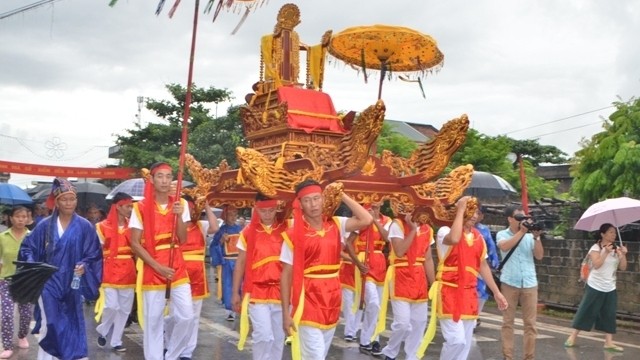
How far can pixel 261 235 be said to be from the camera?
6586 millimetres

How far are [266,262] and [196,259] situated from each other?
197 cm

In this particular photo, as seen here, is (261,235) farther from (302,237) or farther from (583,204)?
(583,204)

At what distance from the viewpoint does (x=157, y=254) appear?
696cm

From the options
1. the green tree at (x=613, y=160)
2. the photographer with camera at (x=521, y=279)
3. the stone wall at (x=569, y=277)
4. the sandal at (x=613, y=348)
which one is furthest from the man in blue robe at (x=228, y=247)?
the green tree at (x=613, y=160)

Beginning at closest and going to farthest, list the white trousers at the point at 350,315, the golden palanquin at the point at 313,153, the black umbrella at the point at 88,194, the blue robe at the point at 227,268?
the golden palanquin at the point at 313,153
the white trousers at the point at 350,315
the blue robe at the point at 227,268
the black umbrella at the point at 88,194

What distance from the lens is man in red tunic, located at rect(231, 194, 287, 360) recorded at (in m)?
6.29

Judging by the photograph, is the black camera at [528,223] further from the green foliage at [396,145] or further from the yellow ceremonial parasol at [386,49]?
the green foliage at [396,145]

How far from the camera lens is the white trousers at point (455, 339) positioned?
21.0 feet

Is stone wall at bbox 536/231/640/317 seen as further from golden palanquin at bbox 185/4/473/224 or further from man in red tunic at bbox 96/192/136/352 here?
man in red tunic at bbox 96/192/136/352

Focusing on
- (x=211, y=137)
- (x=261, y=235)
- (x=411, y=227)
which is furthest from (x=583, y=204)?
(x=211, y=137)

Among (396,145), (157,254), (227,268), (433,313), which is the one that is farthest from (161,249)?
(396,145)

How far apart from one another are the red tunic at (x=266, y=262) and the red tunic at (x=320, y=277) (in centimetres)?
100

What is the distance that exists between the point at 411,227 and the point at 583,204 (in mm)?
7668

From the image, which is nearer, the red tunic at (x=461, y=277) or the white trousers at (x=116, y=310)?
the red tunic at (x=461, y=277)
